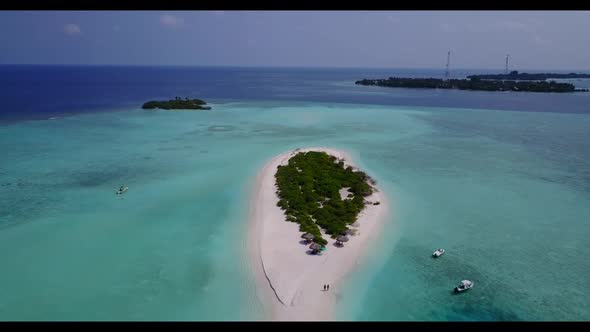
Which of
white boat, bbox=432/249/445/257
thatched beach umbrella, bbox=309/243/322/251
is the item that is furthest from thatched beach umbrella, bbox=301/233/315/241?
white boat, bbox=432/249/445/257

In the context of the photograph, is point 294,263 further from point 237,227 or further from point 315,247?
point 237,227

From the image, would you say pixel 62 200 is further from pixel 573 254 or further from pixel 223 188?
pixel 573 254

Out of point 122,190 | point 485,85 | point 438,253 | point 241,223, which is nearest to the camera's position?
point 438,253

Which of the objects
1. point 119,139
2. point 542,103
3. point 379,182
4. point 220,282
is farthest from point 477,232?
point 542,103

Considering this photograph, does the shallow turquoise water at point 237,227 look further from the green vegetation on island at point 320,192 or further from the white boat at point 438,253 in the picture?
the green vegetation on island at point 320,192

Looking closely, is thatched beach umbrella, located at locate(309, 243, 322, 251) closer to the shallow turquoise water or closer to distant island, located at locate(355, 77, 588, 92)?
the shallow turquoise water

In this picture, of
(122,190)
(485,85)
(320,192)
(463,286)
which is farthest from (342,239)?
(485,85)

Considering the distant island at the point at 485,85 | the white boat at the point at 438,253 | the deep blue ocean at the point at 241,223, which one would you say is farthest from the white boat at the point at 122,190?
the distant island at the point at 485,85

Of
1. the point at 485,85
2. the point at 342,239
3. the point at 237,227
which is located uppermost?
the point at 485,85
